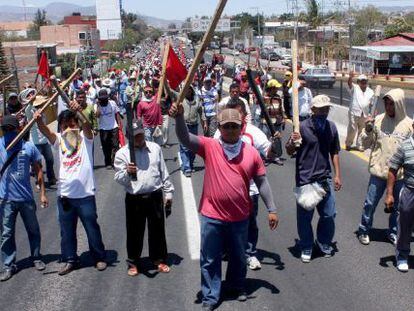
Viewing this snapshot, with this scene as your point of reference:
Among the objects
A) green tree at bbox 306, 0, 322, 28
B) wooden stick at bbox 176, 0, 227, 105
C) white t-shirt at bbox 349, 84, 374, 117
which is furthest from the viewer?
green tree at bbox 306, 0, 322, 28

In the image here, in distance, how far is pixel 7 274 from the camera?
6.55m

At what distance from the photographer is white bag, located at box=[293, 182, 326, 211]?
6.51 meters

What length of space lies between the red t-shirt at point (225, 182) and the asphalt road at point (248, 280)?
975mm

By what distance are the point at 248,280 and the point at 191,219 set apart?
236 centimetres

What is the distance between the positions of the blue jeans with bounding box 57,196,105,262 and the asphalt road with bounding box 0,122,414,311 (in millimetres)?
233

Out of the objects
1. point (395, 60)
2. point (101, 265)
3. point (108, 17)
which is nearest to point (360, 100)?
point (101, 265)

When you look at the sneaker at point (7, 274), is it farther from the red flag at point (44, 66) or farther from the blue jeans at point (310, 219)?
the red flag at point (44, 66)

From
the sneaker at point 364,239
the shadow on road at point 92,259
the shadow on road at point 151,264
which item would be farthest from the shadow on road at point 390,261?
the shadow on road at point 92,259

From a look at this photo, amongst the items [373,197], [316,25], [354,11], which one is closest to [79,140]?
[373,197]

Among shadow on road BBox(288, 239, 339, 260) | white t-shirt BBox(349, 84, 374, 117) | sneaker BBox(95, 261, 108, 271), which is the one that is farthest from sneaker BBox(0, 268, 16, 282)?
white t-shirt BBox(349, 84, 374, 117)

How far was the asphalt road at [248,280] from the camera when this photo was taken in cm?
573

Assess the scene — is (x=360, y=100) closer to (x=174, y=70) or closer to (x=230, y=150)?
(x=174, y=70)

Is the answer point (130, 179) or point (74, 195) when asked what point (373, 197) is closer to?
point (130, 179)

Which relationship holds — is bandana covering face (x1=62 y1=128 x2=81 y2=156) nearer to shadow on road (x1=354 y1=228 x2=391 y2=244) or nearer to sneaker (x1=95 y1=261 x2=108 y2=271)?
sneaker (x1=95 y1=261 x2=108 y2=271)
